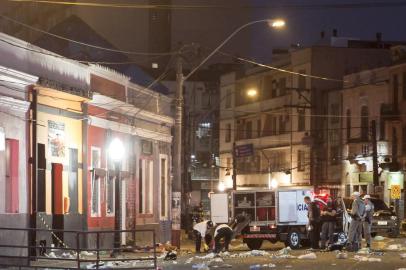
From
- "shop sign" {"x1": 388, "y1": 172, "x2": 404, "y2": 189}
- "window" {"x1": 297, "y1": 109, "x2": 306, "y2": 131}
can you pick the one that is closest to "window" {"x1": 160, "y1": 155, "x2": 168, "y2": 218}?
"shop sign" {"x1": 388, "y1": 172, "x2": 404, "y2": 189}

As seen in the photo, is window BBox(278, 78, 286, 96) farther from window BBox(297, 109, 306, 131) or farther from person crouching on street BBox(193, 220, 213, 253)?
person crouching on street BBox(193, 220, 213, 253)

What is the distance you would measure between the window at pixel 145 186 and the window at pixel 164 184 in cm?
119

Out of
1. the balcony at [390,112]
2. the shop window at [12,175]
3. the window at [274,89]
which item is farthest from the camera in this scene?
the window at [274,89]

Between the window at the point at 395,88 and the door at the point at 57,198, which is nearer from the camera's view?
the door at the point at 57,198

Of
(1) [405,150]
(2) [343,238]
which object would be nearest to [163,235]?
(2) [343,238]

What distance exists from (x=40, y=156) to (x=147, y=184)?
10019 millimetres

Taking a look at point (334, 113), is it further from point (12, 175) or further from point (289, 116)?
point (12, 175)

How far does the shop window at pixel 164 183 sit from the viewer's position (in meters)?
37.3

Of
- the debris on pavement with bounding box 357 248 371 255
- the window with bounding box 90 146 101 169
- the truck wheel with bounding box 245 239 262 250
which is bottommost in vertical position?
the truck wheel with bounding box 245 239 262 250

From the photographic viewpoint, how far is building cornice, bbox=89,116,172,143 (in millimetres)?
30203

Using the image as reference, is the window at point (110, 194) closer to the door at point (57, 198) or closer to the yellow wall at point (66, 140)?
the yellow wall at point (66, 140)

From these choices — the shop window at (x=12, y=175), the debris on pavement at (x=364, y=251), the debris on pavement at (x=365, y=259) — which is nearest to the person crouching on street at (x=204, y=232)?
the debris on pavement at (x=364, y=251)

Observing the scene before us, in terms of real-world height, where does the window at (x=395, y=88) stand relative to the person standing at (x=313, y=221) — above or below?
above

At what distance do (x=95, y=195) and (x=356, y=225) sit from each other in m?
8.96
